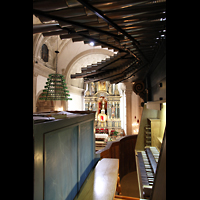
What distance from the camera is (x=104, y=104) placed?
1702 cm

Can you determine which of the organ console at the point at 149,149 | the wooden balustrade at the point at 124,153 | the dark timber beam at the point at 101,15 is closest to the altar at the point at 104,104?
the wooden balustrade at the point at 124,153

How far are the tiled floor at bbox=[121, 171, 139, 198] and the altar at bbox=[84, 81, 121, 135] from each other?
9221mm

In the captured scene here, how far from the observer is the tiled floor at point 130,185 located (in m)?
4.78

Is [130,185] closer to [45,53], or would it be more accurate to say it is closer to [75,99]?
[45,53]

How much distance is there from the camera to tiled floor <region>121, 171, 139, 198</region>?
4.78m

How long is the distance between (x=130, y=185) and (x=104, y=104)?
12072 mm

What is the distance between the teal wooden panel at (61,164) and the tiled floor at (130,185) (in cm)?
404

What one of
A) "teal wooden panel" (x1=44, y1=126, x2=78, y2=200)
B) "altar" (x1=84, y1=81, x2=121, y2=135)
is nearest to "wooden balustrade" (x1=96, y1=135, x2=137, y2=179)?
"teal wooden panel" (x1=44, y1=126, x2=78, y2=200)

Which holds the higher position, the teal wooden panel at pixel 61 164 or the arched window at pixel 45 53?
the arched window at pixel 45 53

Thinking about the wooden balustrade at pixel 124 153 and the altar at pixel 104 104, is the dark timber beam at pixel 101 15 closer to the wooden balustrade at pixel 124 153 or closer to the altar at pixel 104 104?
the wooden balustrade at pixel 124 153

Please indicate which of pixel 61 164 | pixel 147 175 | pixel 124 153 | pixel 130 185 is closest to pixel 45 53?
pixel 124 153
